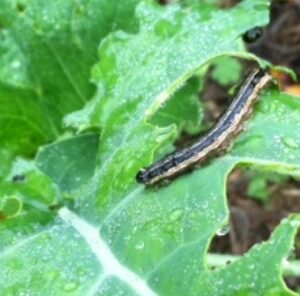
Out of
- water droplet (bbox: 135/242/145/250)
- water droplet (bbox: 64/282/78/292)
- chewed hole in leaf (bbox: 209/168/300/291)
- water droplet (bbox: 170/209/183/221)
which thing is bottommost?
chewed hole in leaf (bbox: 209/168/300/291)

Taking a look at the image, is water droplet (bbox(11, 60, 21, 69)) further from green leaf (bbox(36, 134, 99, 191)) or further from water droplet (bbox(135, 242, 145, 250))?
water droplet (bbox(135, 242, 145, 250))

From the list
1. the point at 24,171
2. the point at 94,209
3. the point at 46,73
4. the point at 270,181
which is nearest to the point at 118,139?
the point at 94,209

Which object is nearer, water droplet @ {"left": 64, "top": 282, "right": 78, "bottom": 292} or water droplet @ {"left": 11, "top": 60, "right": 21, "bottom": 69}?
water droplet @ {"left": 64, "top": 282, "right": 78, "bottom": 292}

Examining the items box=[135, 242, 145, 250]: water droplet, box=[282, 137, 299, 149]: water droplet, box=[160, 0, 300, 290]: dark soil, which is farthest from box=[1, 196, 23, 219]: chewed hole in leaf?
box=[160, 0, 300, 290]: dark soil

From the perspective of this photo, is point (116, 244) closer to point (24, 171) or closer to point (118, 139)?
point (118, 139)

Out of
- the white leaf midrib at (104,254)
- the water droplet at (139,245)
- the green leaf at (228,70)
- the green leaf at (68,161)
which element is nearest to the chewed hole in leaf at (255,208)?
the green leaf at (228,70)

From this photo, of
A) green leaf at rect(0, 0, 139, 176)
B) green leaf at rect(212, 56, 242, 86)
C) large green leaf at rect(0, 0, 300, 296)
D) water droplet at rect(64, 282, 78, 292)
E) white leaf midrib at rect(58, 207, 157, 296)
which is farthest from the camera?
green leaf at rect(212, 56, 242, 86)

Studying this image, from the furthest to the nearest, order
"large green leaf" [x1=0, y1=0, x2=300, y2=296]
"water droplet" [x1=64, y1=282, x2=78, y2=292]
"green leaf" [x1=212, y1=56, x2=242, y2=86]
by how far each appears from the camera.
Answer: "green leaf" [x1=212, y1=56, x2=242, y2=86]
"water droplet" [x1=64, y1=282, x2=78, y2=292]
"large green leaf" [x1=0, y1=0, x2=300, y2=296]

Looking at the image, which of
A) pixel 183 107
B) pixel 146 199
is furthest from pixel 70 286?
pixel 183 107
